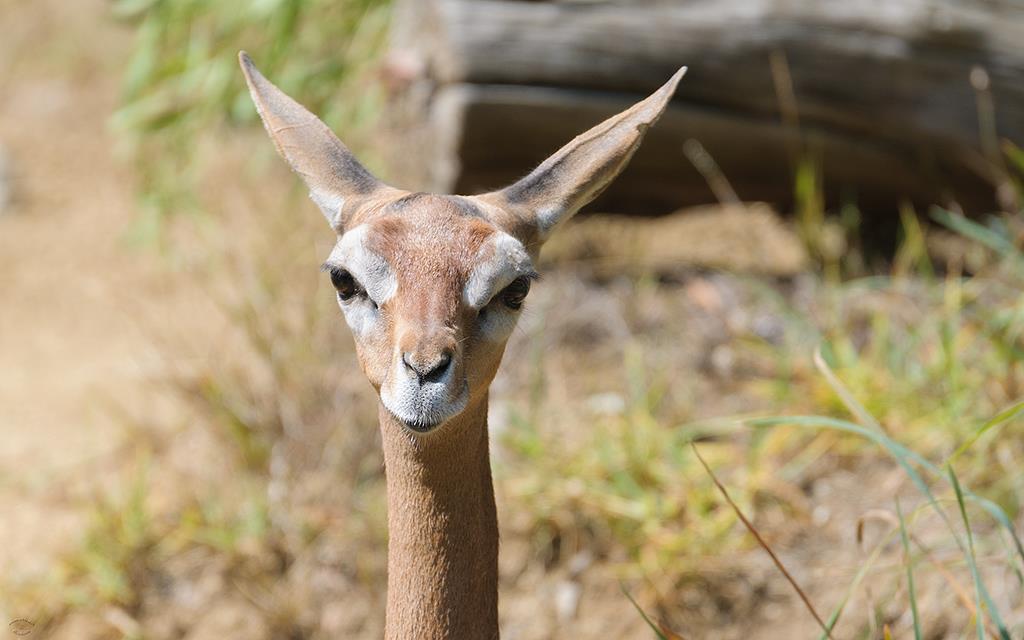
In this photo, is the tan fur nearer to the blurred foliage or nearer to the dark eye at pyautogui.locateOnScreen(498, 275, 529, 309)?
the dark eye at pyautogui.locateOnScreen(498, 275, 529, 309)

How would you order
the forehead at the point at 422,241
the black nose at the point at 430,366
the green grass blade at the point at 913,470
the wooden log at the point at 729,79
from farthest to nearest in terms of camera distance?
1. the wooden log at the point at 729,79
2. the green grass blade at the point at 913,470
3. the forehead at the point at 422,241
4. the black nose at the point at 430,366

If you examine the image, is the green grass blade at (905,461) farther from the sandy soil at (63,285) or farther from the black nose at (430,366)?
the sandy soil at (63,285)

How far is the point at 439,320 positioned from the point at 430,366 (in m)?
0.10

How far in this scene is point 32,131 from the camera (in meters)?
7.43

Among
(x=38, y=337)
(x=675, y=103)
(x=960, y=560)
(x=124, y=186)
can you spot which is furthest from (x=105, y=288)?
(x=960, y=560)

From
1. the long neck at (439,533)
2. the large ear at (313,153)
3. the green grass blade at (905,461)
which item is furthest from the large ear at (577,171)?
the green grass blade at (905,461)

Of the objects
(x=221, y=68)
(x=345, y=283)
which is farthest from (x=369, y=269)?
(x=221, y=68)

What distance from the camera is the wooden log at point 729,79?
391 centimetres

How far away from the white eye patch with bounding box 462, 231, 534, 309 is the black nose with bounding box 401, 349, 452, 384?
151 millimetres

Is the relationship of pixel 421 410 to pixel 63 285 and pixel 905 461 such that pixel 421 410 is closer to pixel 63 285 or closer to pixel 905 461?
pixel 905 461

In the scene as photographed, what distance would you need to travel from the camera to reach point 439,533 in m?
2.24

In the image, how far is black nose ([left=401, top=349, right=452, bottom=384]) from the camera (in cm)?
194

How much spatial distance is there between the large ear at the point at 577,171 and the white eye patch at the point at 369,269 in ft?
1.03

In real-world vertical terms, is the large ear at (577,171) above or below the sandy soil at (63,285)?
above
